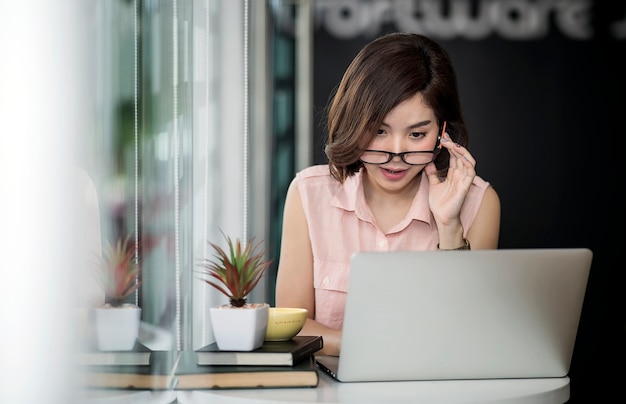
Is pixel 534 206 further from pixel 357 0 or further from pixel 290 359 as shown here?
pixel 290 359

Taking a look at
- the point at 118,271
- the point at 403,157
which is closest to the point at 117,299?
the point at 118,271

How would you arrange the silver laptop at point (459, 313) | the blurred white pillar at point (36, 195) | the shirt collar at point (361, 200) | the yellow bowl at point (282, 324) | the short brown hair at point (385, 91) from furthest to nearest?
the shirt collar at point (361, 200) < the short brown hair at point (385, 91) < the yellow bowl at point (282, 324) < the silver laptop at point (459, 313) < the blurred white pillar at point (36, 195)

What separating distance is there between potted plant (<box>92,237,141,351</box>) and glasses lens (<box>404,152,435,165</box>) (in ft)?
3.87

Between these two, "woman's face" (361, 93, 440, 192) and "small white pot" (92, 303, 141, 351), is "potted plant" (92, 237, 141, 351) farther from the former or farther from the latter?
"woman's face" (361, 93, 440, 192)

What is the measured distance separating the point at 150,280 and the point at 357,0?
314 cm

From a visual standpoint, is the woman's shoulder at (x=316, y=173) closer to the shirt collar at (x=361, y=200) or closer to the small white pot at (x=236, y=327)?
the shirt collar at (x=361, y=200)

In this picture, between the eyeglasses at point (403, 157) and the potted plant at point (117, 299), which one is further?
the eyeglasses at point (403, 157)

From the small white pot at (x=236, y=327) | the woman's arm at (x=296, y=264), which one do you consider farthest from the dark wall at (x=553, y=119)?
the small white pot at (x=236, y=327)

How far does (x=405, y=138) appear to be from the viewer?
2102mm

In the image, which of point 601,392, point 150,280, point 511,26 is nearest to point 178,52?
point 150,280

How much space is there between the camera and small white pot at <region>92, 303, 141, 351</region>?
835 millimetres

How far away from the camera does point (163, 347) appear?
1.25 m

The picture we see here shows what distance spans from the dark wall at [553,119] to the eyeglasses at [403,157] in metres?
1.98

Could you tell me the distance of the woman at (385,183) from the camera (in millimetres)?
2096
